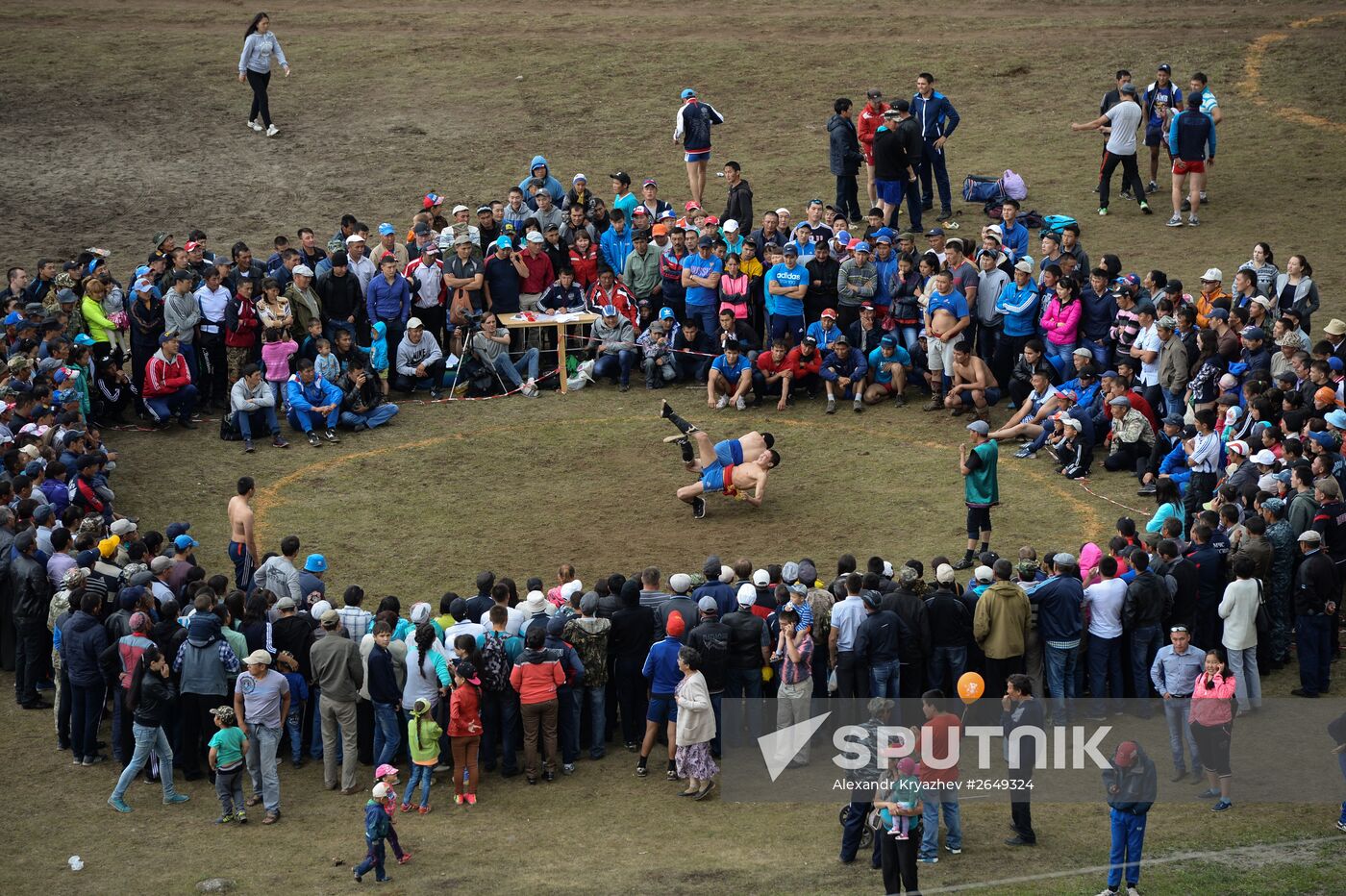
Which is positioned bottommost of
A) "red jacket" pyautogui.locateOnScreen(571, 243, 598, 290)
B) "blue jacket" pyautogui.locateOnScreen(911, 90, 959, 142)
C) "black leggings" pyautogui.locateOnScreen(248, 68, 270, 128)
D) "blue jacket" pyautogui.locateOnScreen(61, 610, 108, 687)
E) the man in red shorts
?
"blue jacket" pyautogui.locateOnScreen(61, 610, 108, 687)

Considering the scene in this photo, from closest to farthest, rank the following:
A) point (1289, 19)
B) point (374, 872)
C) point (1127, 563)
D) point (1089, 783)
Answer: point (374, 872) < point (1089, 783) < point (1127, 563) < point (1289, 19)

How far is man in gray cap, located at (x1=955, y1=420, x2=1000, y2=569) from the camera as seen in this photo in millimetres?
18391

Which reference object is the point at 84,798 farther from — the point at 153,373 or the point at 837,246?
the point at 837,246

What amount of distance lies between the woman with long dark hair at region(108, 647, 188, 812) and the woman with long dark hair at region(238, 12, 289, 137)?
18567 millimetres

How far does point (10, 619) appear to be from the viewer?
17.5m

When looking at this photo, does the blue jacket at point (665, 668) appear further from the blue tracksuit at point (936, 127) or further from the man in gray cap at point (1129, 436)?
the blue tracksuit at point (936, 127)

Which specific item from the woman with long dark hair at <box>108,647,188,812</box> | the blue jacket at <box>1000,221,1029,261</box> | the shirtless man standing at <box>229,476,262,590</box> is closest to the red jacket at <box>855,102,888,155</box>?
the blue jacket at <box>1000,221,1029,261</box>

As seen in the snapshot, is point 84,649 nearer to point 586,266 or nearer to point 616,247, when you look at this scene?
point 586,266

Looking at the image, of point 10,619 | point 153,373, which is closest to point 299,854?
point 10,619

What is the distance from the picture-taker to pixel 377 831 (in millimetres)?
13594

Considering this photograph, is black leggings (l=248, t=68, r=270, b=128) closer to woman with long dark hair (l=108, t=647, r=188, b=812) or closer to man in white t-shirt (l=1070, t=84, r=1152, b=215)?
man in white t-shirt (l=1070, t=84, r=1152, b=215)

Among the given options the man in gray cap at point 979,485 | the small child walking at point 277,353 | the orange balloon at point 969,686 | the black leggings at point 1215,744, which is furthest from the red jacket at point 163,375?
the black leggings at point 1215,744

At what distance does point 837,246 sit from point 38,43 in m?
20.4

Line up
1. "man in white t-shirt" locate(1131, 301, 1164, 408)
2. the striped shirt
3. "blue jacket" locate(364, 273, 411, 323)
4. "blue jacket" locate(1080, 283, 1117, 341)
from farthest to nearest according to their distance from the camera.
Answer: "blue jacket" locate(364, 273, 411, 323)
"blue jacket" locate(1080, 283, 1117, 341)
"man in white t-shirt" locate(1131, 301, 1164, 408)
the striped shirt
